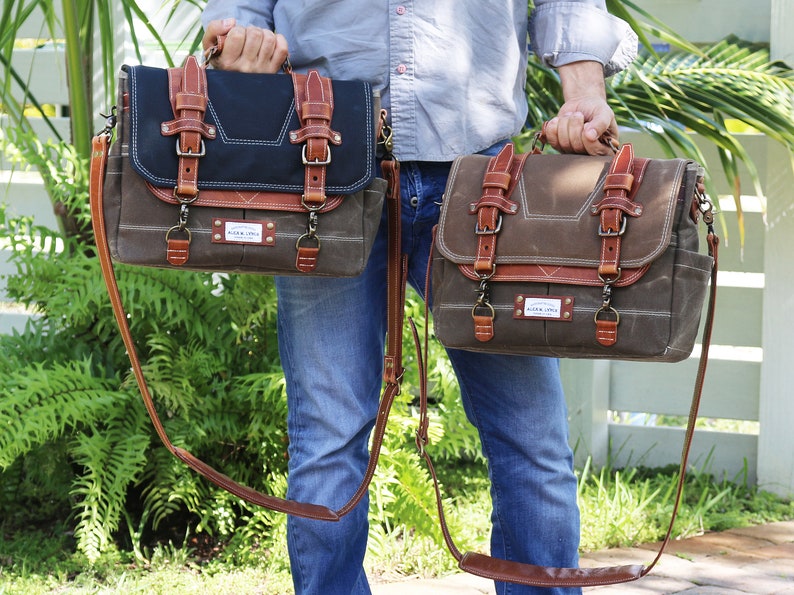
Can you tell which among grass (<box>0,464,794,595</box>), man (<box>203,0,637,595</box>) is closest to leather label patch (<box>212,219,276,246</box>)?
man (<box>203,0,637,595</box>)

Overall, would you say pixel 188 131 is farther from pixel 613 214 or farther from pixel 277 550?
pixel 277 550

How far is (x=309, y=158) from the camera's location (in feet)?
4.97

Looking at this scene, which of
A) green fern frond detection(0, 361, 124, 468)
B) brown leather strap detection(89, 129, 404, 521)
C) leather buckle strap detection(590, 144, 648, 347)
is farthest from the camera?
green fern frond detection(0, 361, 124, 468)

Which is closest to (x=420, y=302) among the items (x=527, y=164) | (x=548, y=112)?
(x=548, y=112)

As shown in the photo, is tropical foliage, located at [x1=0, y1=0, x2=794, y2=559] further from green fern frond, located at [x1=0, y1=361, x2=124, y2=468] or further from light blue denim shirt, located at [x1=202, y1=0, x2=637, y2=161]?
light blue denim shirt, located at [x1=202, y1=0, x2=637, y2=161]

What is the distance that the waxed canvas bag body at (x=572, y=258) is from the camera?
147 cm

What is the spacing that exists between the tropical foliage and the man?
806mm

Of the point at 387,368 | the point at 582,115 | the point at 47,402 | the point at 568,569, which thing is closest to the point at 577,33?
the point at 582,115

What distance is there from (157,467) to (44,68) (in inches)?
63.7

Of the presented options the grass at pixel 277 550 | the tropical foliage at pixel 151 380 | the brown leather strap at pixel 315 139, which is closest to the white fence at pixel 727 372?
the grass at pixel 277 550

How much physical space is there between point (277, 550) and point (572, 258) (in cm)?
140

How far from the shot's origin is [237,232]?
4.93 ft

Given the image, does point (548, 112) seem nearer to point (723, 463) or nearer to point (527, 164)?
point (723, 463)

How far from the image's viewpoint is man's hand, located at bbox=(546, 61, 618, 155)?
1595 mm
